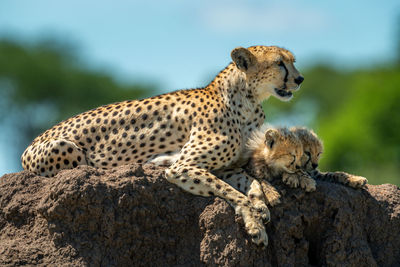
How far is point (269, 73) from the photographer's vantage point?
5.62 meters

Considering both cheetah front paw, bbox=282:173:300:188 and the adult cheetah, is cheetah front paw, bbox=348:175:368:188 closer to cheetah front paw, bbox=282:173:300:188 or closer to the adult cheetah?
cheetah front paw, bbox=282:173:300:188

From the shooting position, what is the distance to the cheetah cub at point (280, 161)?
16.4 feet

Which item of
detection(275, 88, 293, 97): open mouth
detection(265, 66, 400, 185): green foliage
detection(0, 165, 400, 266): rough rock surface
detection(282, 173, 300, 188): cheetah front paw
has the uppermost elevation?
detection(265, 66, 400, 185): green foliage

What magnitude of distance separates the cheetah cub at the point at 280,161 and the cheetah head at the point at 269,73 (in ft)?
1.69

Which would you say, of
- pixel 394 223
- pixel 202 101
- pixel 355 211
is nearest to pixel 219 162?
pixel 202 101

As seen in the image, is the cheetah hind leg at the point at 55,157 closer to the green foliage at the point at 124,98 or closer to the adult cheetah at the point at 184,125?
the adult cheetah at the point at 184,125

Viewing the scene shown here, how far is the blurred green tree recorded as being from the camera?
27250mm

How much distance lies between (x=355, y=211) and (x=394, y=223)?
425 mm

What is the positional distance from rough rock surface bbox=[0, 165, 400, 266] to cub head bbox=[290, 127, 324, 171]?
233 mm

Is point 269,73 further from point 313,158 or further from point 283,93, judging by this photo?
point 313,158

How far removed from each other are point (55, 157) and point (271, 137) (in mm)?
1760

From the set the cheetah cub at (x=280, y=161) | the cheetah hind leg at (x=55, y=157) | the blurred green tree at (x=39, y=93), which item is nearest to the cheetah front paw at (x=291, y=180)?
the cheetah cub at (x=280, y=161)

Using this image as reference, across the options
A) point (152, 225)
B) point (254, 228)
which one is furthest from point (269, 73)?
point (152, 225)

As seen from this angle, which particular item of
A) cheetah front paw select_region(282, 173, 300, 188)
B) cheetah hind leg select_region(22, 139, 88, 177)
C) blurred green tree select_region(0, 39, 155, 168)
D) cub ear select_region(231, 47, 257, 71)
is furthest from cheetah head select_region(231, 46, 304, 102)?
blurred green tree select_region(0, 39, 155, 168)
